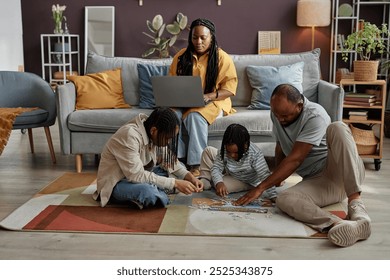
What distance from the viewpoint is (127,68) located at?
13.6ft

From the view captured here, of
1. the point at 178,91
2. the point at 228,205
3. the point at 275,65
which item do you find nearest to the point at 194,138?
the point at 178,91

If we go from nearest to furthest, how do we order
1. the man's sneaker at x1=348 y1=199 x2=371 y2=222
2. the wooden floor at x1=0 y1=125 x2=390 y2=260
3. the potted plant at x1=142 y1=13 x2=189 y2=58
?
the wooden floor at x1=0 y1=125 x2=390 y2=260, the man's sneaker at x1=348 y1=199 x2=371 y2=222, the potted plant at x1=142 y1=13 x2=189 y2=58

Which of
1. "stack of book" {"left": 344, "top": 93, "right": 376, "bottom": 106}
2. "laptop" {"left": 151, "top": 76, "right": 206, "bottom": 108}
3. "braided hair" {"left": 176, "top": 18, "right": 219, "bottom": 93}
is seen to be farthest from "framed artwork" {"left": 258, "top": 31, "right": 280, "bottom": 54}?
"laptop" {"left": 151, "top": 76, "right": 206, "bottom": 108}

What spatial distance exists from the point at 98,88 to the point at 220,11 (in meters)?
3.32

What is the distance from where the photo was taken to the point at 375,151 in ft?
12.6

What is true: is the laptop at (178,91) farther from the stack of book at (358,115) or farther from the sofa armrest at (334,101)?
the stack of book at (358,115)

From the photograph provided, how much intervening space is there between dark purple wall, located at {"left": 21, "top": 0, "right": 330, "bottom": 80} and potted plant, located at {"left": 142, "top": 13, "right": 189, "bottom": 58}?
16cm

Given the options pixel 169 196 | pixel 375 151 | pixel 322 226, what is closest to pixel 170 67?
pixel 169 196

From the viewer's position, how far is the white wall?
6.43 metres

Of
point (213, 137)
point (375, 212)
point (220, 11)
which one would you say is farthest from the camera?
point (220, 11)

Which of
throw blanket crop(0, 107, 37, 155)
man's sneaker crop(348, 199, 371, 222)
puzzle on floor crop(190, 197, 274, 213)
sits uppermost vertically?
throw blanket crop(0, 107, 37, 155)

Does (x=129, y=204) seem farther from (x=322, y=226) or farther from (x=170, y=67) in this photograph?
(x=170, y=67)

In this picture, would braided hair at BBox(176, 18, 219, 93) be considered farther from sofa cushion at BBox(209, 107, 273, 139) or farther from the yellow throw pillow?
the yellow throw pillow

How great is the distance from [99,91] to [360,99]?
1973mm
